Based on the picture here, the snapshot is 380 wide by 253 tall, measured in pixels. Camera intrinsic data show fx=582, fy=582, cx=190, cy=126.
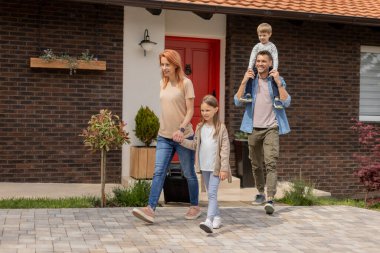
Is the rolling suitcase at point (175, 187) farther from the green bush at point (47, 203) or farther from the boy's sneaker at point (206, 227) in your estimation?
the boy's sneaker at point (206, 227)

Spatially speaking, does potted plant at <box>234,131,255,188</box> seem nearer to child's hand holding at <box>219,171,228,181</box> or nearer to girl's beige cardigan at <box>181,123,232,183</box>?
girl's beige cardigan at <box>181,123,232,183</box>

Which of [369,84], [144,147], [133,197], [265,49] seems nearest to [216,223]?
[133,197]

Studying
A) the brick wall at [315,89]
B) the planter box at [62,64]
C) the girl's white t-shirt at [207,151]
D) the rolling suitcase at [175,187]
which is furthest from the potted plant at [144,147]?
the girl's white t-shirt at [207,151]

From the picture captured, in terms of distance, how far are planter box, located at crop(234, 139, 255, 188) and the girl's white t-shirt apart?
4300mm

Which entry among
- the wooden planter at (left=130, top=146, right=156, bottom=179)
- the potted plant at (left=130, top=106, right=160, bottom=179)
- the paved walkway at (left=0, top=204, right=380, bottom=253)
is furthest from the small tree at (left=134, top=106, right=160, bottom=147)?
the paved walkway at (left=0, top=204, right=380, bottom=253)

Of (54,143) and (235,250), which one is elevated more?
(54,143)

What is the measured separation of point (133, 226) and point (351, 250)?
227cm

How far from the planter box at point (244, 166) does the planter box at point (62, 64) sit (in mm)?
2852

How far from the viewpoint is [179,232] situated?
19.9 feet

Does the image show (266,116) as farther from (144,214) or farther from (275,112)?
(144,214)

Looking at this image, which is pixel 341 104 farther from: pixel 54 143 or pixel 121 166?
pixel 54 143

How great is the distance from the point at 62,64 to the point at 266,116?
4.28 m

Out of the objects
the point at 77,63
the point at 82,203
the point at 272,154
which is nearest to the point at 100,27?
the point at 77,63

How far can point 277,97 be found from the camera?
711 cm
